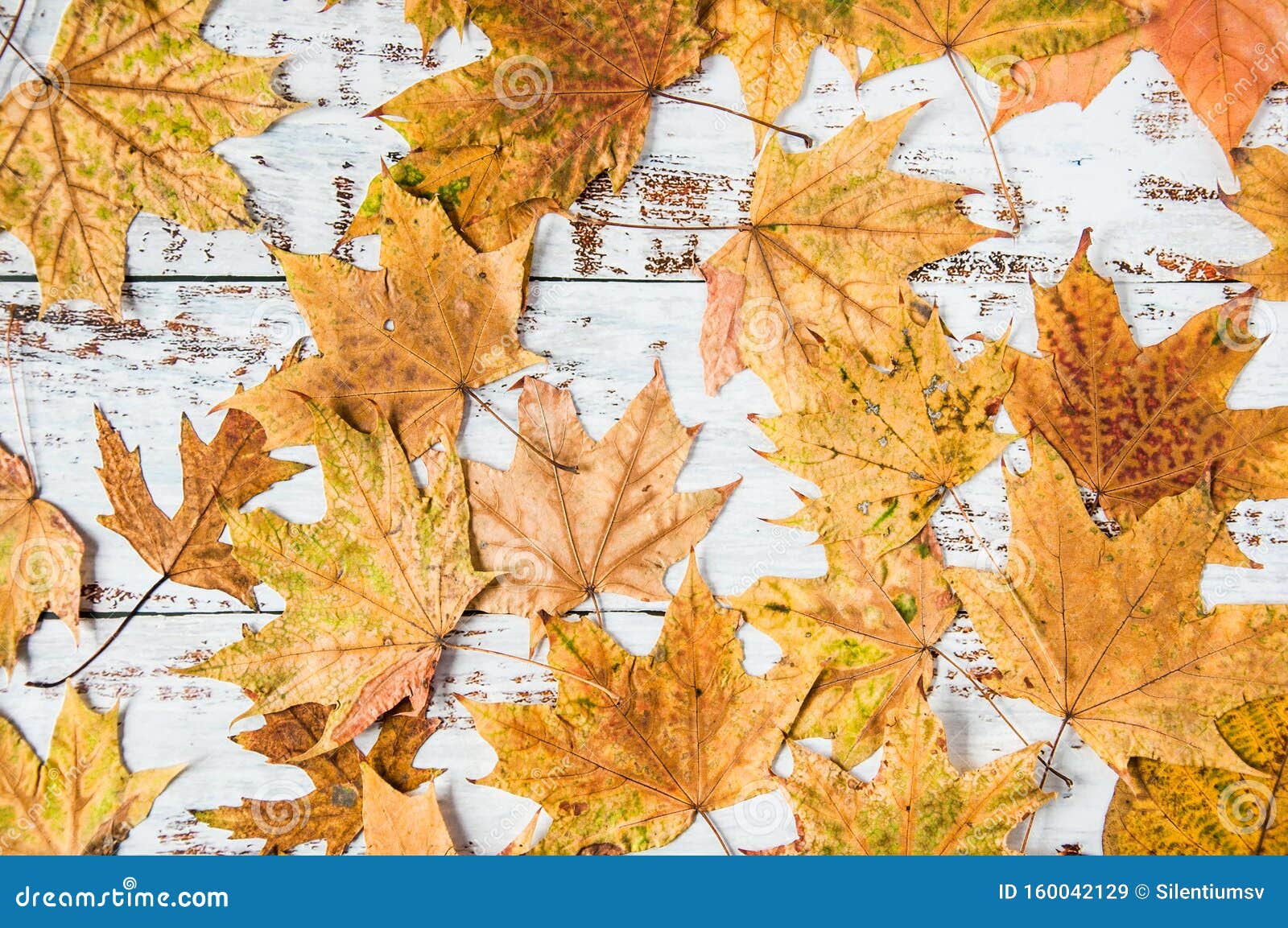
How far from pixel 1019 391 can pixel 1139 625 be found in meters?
0.33

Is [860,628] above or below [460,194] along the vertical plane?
below

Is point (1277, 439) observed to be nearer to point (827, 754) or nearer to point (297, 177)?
point (827, 754)

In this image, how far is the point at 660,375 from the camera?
40.7 inches

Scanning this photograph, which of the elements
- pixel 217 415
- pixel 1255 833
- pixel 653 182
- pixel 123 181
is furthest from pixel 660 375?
pixel 1255 833

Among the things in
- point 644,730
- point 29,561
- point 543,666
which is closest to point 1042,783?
point 644,730

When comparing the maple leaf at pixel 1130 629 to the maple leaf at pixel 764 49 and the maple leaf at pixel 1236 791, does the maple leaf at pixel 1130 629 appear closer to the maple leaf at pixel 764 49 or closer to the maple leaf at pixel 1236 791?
the maple leaf at pixel 1236 791

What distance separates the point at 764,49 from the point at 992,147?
0.34 meters

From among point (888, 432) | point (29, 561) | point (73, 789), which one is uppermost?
point (888, 432)

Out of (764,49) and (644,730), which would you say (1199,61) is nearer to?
(764,49)

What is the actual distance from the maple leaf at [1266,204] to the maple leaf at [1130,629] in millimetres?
318

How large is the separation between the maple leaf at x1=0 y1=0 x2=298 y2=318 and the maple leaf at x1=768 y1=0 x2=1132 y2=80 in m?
0.72

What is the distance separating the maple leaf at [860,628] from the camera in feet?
3.33

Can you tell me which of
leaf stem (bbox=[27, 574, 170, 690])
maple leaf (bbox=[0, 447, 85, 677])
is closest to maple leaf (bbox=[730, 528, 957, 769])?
leaf stem (bbox=[27, 574, 170, 690])

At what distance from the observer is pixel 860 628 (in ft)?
3.32
